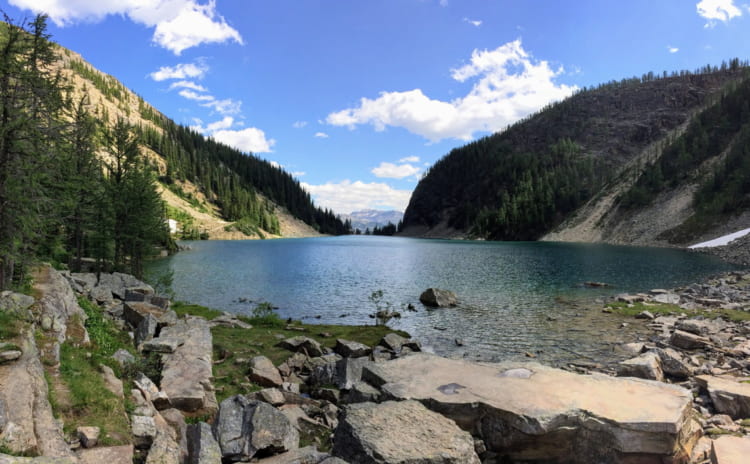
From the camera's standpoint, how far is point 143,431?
823 cm

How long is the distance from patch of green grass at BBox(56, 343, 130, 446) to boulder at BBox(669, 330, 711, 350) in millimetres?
25373

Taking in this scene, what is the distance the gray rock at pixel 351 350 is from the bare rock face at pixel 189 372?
258 inches

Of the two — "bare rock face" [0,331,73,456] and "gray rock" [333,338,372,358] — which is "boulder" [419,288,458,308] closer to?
"gray rock" [333,338,372,358]

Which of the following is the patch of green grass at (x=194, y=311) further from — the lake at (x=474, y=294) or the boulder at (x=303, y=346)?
the boulder at (x=303, y=346)

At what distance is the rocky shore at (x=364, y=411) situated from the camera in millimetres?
7879

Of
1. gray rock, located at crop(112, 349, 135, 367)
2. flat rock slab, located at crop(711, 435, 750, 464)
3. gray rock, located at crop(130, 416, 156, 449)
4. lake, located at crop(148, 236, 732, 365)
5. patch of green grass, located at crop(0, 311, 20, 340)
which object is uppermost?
patch of green grass, located at crop(0, 311, 20, 340)

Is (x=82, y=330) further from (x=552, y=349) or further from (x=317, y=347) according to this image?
(x=552, y=349)

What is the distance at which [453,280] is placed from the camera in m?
51.6

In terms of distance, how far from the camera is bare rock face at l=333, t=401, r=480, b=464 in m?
7.92

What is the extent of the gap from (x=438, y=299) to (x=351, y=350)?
60.6 feet

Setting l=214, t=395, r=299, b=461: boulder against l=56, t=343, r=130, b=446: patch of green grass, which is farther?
l=214, t=395, r=299, b=461: boulder

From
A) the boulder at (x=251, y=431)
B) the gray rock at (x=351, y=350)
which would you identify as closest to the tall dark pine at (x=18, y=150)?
the boulder at (x=251, y=431)

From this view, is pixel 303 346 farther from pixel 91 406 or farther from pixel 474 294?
pixel 474 294

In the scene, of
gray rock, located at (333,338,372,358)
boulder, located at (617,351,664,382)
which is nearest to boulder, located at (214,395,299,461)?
gray rock, located at (333,338,372,358)
